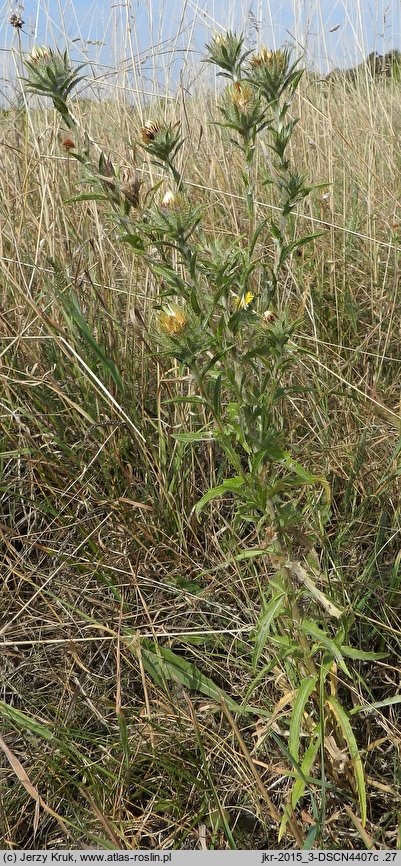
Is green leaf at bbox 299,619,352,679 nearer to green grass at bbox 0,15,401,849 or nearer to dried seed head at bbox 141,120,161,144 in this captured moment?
green grass at bbox 0,15,401,849

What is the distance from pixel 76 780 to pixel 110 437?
741 mm

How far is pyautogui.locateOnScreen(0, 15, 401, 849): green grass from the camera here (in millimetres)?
1194

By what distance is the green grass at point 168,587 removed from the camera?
119 centimetres

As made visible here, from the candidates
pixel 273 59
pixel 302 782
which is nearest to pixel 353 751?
pixel 302 782

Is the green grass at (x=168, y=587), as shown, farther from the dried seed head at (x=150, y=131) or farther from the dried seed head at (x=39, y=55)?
the dried seed head at (x=39, y=55)

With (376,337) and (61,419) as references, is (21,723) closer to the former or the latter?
(61,419)

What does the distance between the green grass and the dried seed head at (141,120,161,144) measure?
1.26ft

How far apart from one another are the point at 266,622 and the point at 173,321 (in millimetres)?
524

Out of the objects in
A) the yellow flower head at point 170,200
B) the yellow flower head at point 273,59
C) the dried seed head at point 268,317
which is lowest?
the dried seed head at point 268,317

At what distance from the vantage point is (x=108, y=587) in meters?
1.46

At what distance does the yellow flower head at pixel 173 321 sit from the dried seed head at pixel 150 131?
0.91 feet

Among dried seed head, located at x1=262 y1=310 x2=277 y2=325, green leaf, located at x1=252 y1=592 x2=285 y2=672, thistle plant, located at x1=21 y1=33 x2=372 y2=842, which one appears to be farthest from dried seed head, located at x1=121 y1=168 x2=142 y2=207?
green leaf, located at x1=252 y1=592 x2=285 y2=672

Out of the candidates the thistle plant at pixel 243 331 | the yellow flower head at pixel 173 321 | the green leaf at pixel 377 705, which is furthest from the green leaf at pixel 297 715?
the yellow flower head at pixel 173 321

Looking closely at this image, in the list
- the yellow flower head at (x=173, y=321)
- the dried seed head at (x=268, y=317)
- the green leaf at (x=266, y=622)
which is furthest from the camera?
the dried seed head at (x=268, y=317)
